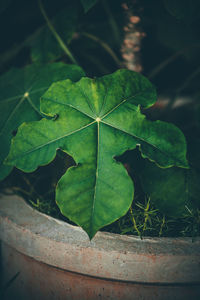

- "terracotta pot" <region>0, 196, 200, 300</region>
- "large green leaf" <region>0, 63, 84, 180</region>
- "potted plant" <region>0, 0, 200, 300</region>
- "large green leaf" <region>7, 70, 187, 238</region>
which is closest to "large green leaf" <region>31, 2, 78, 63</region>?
"large green leaf" <region>0, 63, 84, 180</region>

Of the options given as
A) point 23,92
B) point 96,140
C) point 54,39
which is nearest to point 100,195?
point 96,140

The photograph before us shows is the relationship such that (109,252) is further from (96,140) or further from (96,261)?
(96,140)

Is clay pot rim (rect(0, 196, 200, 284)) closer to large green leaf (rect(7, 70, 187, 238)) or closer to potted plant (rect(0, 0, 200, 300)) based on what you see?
potted plant (rect(0, 0, 200, 300))

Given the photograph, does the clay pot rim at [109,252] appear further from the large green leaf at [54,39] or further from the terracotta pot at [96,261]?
the large green leaf at [54,39]

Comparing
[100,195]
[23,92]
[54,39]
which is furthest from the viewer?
[54,39]

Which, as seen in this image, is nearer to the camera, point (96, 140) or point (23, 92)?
point (96, 140)

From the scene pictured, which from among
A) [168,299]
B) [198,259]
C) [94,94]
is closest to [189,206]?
[198,259]
